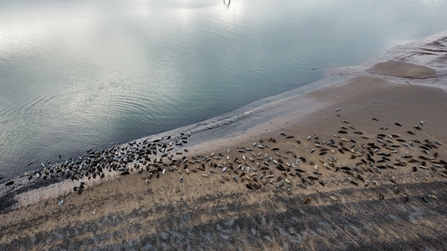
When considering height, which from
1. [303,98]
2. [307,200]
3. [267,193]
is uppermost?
[303,98]

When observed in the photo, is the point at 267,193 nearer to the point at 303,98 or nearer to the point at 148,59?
the point at 303,98

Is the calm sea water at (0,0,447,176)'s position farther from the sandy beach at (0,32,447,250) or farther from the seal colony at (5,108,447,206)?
the sandy beach at (0,32,447,250)

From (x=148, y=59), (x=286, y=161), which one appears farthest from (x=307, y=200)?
(x=148, y=59)

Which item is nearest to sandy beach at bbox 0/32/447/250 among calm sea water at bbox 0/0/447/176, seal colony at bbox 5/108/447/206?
seal colony at bbox 5/108/447/206

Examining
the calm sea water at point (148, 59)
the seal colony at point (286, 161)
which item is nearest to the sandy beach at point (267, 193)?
the seal colony at point (286, 161)

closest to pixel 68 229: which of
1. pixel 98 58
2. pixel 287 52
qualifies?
pixel 98 58
